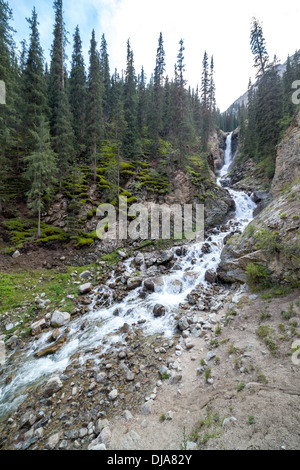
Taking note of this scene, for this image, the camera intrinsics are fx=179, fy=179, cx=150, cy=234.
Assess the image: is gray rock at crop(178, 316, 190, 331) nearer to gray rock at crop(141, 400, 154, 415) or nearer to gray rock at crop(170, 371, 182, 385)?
gray rock at crop(170, 371, 182, 385)

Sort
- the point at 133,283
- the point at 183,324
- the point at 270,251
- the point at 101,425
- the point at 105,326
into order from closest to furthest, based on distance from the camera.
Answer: the point at 101,425 < the point at 183,324 < the point at 270,251 < the point at 105,326 < the point at 133,283

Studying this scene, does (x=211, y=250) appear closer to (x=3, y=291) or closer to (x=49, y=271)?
(x=49, y=271)

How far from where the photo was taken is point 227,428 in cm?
353

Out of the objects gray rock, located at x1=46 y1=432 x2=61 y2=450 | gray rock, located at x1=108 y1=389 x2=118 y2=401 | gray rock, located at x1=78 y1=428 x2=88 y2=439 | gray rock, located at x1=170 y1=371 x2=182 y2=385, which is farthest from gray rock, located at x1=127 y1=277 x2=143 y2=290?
gray rock, located at x1=46 y1=432 x2=61 y2=450

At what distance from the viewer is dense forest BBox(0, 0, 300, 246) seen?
52.9 ft

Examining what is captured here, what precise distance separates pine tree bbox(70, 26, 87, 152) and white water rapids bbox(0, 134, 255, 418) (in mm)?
25558

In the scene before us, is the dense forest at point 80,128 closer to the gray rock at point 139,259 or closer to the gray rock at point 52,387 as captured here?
the gray rock at point 139,259

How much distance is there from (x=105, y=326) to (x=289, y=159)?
62.1 ft

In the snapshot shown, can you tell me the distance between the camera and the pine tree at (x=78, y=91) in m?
27.9

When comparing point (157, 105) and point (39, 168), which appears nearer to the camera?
point (39, 168)

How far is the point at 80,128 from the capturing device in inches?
1095

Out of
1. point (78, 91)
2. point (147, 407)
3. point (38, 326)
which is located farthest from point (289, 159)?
point (78, 91)

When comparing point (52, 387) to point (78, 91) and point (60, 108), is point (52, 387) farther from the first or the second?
point (78, 91)
